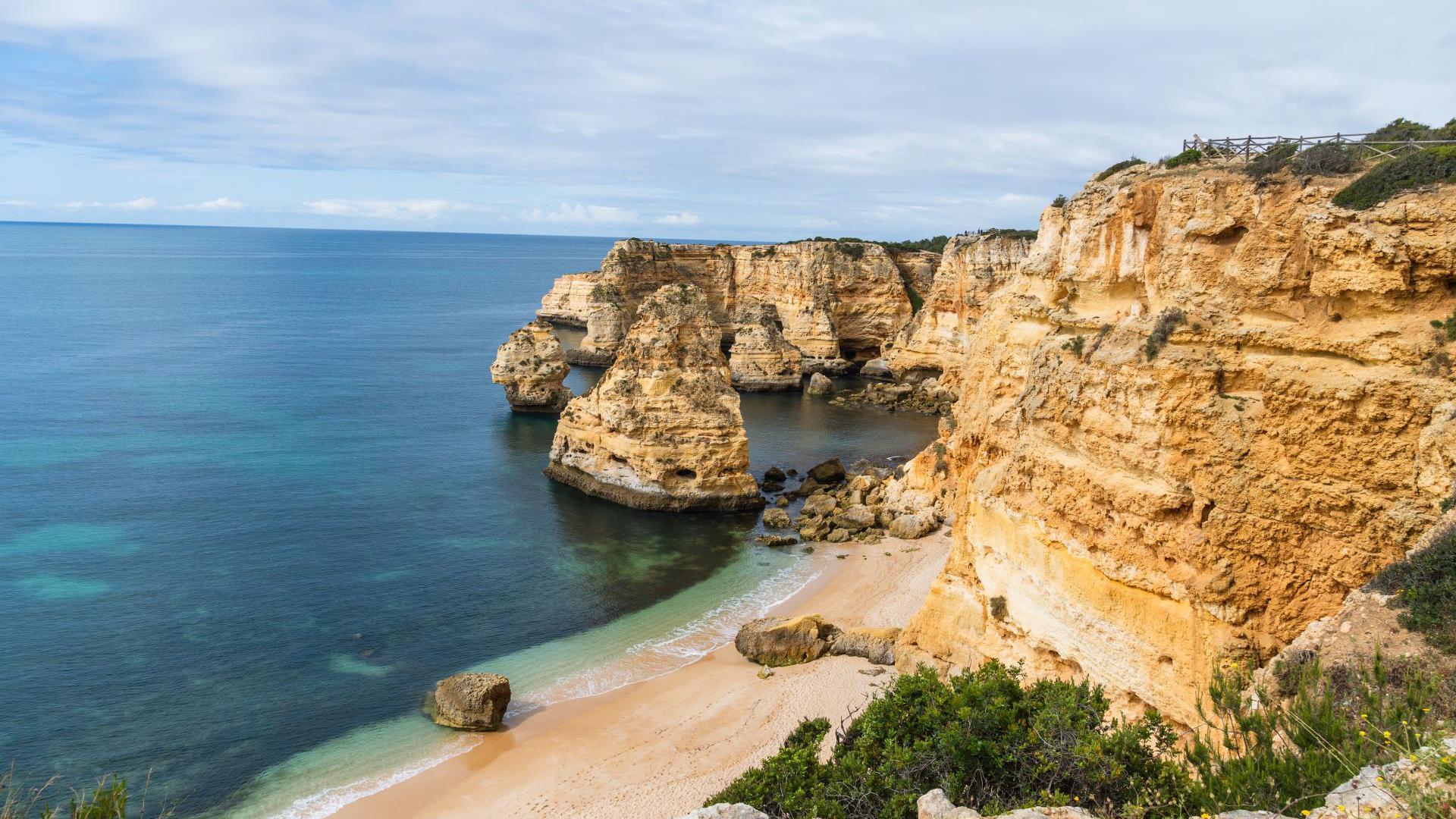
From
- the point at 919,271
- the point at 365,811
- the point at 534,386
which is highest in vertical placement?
the point at 919,271

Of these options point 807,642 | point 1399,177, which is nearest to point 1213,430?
point 1399,177

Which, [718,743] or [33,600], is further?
[33,600]

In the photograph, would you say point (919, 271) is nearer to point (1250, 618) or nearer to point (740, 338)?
point (740, 338)

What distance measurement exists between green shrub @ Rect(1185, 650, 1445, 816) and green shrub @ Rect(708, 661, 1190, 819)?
747mm

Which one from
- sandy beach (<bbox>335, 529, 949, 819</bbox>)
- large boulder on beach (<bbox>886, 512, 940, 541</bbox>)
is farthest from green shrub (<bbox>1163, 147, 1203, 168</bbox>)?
large boulder on beach (<bbox>886, 512, 940, 541</bbox>)

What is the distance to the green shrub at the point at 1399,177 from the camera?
1288cm

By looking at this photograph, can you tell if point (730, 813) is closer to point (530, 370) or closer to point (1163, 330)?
point (1163, 330)

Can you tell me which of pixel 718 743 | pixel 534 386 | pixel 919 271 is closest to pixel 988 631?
pixel 718 743

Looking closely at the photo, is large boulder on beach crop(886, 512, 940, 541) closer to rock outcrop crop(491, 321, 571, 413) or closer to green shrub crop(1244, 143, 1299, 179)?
green shrub crop(1244, 143, 1299, 179)

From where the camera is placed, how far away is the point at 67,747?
21109 millimetres

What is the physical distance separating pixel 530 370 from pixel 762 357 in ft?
65.4

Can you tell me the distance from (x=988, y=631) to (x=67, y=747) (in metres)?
21.4

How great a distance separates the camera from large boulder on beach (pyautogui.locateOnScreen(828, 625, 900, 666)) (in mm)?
25219

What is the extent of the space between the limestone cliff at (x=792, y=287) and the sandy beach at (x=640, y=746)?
2042 inches
